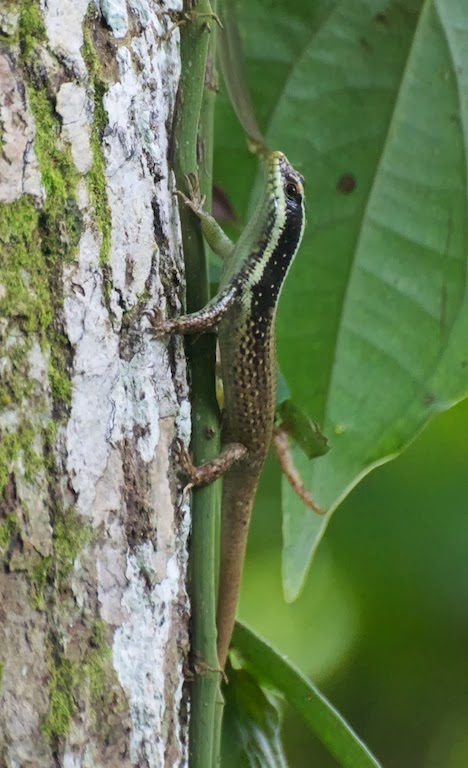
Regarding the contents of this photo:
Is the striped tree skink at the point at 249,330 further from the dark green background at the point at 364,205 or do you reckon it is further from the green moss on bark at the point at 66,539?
the green moss on bark at the point at 66,539

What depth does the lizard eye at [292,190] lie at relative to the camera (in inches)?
59.1

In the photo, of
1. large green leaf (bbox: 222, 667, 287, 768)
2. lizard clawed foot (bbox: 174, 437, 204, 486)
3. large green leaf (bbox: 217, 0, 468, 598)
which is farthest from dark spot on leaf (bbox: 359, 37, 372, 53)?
large green leaf (bbox: 222, 667, 287, 768)

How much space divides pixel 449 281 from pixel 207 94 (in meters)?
0.54

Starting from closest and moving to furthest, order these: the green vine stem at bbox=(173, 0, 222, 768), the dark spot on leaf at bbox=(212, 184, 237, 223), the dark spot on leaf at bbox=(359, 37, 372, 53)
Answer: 1. the green vine stem at bbox=(173, 0, 222, 768)
2. the dark spot on leaf at bbox=(359, 37, 372, 53)
3. the dark spot on leaf at bbox=(212, 184, 237, 223)

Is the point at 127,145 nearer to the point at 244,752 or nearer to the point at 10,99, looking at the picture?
the point at 10,99

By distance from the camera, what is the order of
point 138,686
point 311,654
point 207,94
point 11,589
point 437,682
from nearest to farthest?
point 11,589 < point 138,686 < point 207,94 < point 311,654 < point 437,682

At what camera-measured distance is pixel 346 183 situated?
58.7 inches

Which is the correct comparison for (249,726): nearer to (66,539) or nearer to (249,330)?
(66,539)

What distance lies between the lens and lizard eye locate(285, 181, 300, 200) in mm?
1502

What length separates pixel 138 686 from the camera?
41.1 inches

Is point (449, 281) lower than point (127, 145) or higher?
lower

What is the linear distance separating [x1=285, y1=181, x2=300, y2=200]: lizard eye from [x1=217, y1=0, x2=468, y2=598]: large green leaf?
0.03m

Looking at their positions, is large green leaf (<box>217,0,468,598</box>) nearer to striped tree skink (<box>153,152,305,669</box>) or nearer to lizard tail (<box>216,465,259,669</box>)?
striped tree skink (<box>153,152,305,669</box>)

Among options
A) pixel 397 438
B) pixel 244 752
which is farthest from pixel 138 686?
pixel 397 438
